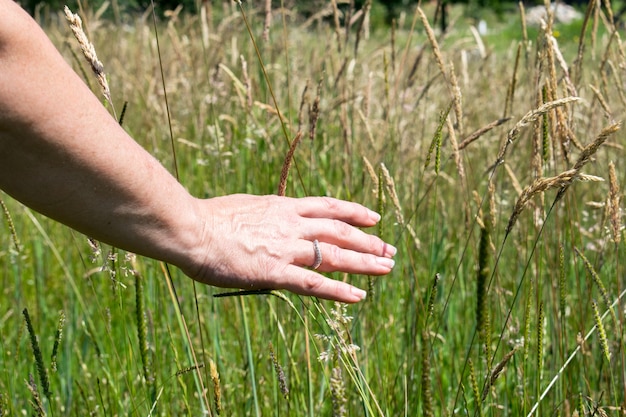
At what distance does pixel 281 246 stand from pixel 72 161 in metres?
0.36

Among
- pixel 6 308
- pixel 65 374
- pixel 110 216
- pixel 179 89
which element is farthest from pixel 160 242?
pixel 179 89

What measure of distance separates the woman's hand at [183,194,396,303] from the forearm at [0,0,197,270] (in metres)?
0.06

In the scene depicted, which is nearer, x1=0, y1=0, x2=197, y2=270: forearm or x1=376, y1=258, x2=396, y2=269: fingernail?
x1=0, y1=0, x2=197, y2=270: forearm

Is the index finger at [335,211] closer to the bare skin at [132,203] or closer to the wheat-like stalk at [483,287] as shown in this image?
the bare skin at [132,203]

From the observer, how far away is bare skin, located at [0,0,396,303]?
881 mm

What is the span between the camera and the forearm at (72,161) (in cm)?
87

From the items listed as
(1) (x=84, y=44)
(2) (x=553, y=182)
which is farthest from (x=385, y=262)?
(1) (x=84, y=44)

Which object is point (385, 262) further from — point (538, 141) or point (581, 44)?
point (581, 44)

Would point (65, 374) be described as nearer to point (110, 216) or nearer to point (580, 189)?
point (110, 216)

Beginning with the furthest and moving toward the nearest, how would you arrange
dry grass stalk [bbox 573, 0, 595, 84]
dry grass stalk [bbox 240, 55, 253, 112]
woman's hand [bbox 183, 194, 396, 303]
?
dry grass stalk [bbox 240, 55, 253, 112] → dry grass stalk [bbox 573, 0, 595, 84] → woman's hand [bbox 183, 194, 396, 303]

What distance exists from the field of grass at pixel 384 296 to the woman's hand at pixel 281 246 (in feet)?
0.17

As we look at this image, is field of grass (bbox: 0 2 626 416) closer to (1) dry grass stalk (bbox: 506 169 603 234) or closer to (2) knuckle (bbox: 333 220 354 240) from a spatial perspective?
(1) dry grass stalk (bbox: 506 169 603 234)

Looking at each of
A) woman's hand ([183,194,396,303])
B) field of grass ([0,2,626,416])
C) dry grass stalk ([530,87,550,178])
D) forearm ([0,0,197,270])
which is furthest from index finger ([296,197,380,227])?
dry grass stalk ([530,87,550,178])

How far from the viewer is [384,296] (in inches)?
77.2
